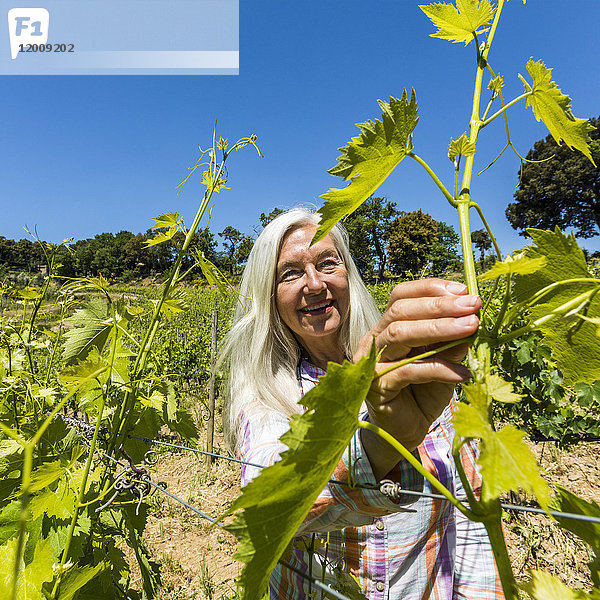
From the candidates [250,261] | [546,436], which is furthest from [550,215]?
[250,261]

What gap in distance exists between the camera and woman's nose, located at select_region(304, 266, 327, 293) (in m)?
1.85

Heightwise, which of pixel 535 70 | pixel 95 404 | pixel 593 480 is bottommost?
pixel 593 480

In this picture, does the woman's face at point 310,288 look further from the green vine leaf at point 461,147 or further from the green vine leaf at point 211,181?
the green vine leaf at point 461,147

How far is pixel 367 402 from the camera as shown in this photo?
679 millimetres

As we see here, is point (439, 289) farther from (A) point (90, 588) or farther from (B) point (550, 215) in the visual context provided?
(B) point (550, 215)

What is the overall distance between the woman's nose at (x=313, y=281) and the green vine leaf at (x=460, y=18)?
1.29 m

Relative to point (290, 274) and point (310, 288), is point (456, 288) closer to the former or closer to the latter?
point (310, 288)

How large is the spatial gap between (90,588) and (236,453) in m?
1.01

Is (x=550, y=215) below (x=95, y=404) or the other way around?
the other way around

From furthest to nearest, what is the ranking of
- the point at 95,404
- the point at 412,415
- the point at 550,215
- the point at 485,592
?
the point at 550,215 < the point at 485,592 < the point at 95,404 < the point at 412,415

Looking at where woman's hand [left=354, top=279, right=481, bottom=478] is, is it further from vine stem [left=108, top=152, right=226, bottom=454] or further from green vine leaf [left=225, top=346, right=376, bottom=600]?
vine stem [left=108, top=152, right=226, bottom=454]

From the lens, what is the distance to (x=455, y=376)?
1.86 feet

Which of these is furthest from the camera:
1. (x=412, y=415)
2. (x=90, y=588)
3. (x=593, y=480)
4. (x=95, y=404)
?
(x=593, y=480)

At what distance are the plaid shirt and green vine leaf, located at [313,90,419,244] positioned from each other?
2.67 ft
